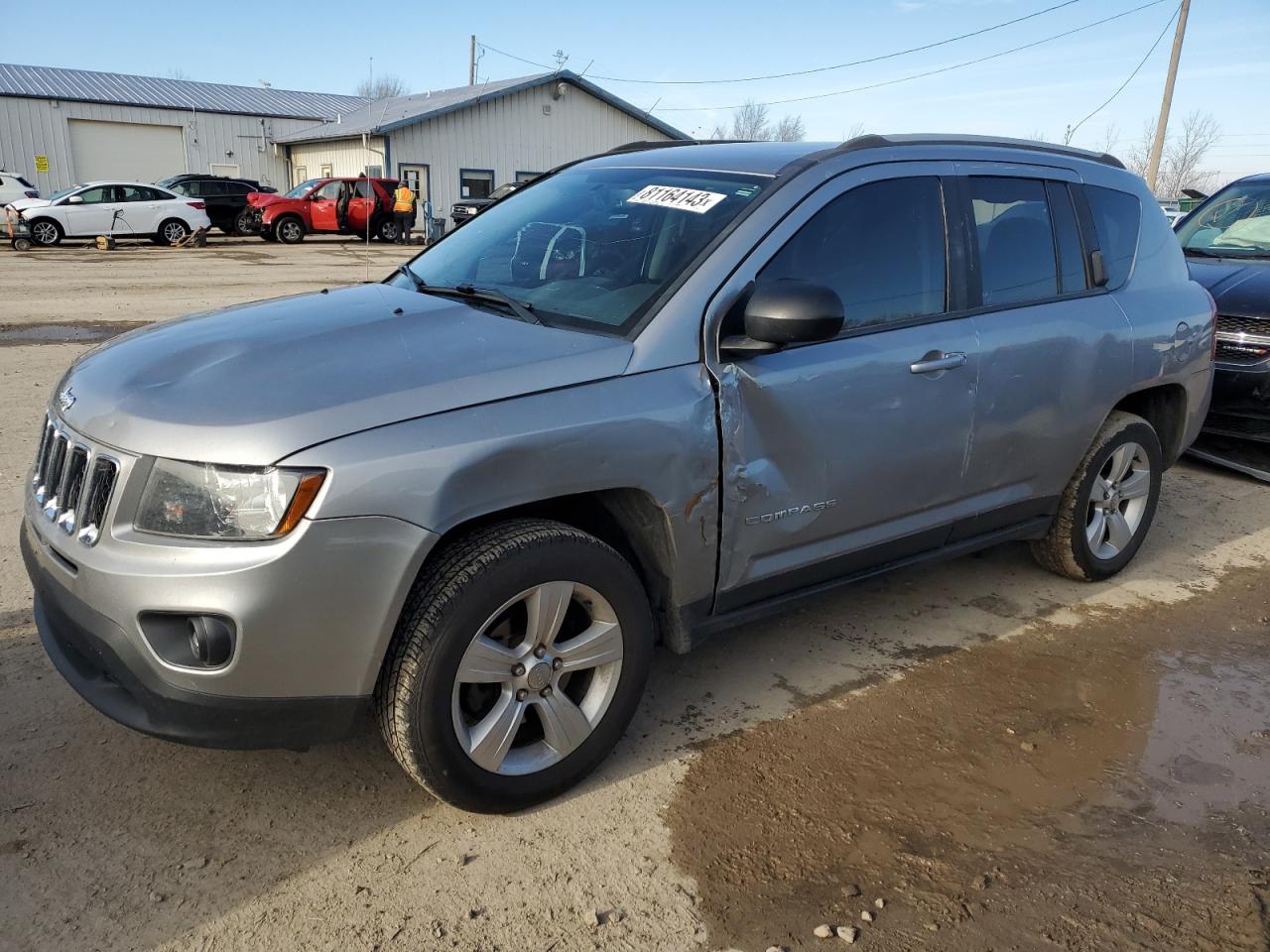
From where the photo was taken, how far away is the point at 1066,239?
417 cm

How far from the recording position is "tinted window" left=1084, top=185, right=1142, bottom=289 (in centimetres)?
434

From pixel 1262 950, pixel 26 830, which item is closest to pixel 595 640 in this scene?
pixel 26 830

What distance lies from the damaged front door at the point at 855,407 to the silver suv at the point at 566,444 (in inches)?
0.5

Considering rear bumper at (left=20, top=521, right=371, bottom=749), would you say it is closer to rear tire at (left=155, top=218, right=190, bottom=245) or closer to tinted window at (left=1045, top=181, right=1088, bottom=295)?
tinted window at (left=1045, top=181, right=1088, bottom=295)

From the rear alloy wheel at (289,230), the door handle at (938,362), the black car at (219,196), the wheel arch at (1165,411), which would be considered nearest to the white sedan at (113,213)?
the rear alloy wheel at (289,230)

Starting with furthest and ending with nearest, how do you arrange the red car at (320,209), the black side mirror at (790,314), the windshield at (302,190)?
the windshield at (302,190), the red car at (320,209), the black side mirror at (790,314)

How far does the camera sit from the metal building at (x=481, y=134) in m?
33.0

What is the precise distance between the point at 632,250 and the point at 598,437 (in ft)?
2.94

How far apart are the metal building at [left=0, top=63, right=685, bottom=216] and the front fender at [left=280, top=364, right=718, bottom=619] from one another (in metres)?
31.9

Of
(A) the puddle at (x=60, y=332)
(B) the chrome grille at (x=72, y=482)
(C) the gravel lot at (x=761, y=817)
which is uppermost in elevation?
(B) the chrome grille at (x=72, y=482)

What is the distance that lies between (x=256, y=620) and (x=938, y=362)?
7.87ft

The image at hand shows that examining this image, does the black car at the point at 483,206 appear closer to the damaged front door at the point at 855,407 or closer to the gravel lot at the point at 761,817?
the damaged front door at the point at 855,407

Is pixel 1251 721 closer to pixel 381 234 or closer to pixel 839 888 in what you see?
pixel 839 888

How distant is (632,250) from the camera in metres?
3.31
